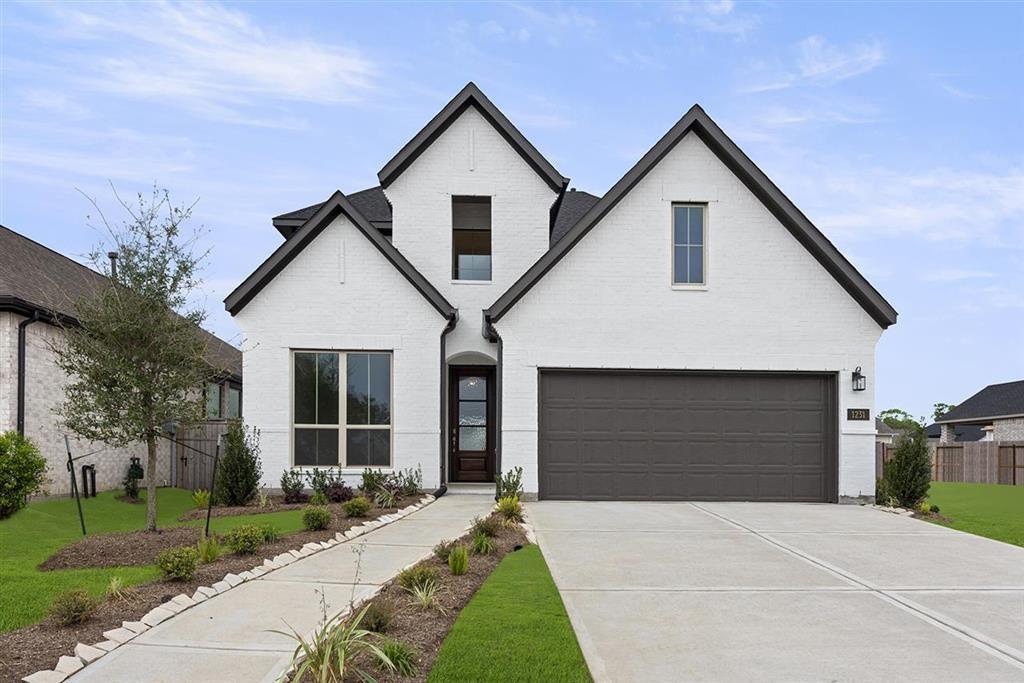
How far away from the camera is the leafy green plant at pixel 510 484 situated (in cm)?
1491

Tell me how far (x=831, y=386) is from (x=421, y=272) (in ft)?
29.8

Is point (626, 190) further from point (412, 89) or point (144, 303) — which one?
point (144, 303)

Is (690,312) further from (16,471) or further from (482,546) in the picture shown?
(16,471)

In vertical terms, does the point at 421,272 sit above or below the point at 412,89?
below

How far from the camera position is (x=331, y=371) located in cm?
1641

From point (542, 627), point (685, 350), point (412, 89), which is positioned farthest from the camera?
point (412, 89)

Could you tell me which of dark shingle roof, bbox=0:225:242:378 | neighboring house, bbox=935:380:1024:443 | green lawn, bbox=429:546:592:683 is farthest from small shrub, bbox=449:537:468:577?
neighboring house, bbox=935:380:1024:443

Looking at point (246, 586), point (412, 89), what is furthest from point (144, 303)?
point (412, 89)

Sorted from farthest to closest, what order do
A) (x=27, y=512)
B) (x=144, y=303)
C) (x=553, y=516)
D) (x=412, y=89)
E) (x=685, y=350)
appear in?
(x=412, y=89), (x=685, y=350), (x=27, y=512), (x=553, y=516), (x=144, y=303)

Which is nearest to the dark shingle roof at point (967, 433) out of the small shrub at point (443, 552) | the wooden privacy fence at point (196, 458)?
the wooden privacy fence at point (196, 458)

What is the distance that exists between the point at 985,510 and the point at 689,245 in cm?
848

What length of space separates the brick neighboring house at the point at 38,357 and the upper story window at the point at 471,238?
18.6 ft

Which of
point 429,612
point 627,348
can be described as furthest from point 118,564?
point 627,348

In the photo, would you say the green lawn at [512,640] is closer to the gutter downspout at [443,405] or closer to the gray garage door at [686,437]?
the gray garage door at [686,437]
